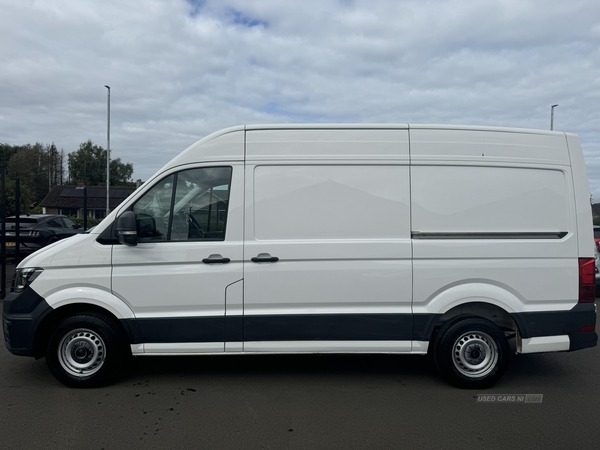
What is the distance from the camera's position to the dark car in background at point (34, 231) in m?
14.5

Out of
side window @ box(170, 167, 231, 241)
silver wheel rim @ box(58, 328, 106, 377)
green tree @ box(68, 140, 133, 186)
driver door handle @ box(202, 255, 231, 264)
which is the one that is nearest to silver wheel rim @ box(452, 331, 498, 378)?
driver door handle @ box(202, 255, 231, 264)

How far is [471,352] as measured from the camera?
480 centimetres

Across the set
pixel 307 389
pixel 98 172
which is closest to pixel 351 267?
pixel 307 389

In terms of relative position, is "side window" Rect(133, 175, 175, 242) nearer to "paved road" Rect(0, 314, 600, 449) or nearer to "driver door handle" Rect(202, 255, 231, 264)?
"driver door handle" Rect(202, 255, 231, 264)

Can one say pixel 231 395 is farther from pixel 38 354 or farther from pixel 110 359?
pixel 38 354

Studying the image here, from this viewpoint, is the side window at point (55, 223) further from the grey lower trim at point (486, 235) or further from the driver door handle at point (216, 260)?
the grey lower trim at point (486, 235)

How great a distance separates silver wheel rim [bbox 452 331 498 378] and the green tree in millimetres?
86055

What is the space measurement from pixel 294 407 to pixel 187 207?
2150 mm

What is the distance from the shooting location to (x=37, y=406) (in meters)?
4.35

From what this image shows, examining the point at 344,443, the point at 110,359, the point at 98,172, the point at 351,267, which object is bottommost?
the point at 344,443

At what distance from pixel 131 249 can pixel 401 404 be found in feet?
9.70

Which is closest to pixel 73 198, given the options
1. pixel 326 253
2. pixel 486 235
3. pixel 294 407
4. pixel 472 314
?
pixel 326 253

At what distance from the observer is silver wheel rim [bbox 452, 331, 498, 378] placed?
4.79m

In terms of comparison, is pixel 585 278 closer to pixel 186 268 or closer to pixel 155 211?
pixel 186 268
